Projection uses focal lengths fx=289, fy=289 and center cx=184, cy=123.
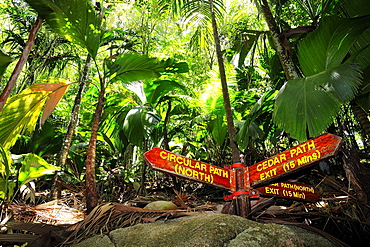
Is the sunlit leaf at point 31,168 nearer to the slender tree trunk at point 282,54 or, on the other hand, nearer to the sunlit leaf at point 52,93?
the sunlit leaf at point 52,93

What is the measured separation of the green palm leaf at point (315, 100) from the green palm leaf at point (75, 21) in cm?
218

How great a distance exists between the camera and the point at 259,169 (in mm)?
2256

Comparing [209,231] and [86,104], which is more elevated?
[86,104]

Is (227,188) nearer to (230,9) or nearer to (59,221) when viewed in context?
(59,221)

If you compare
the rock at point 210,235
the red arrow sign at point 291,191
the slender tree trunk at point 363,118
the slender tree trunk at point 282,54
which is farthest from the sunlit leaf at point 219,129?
the rock at point 210,235

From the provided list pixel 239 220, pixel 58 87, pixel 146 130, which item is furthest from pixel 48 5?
pixel 239 220

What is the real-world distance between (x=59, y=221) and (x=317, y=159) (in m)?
2.61

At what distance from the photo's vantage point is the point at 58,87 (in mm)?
3082

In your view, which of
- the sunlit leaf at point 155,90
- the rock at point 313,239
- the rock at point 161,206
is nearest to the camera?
the rock at point 313,239

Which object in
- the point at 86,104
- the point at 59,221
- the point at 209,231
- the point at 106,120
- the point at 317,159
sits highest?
the point at 86,104

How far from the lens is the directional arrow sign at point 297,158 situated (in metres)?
1.98

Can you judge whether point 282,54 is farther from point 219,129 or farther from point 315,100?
point 219,129

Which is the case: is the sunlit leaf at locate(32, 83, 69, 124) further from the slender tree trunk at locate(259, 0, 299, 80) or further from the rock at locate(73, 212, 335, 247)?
the slender tree trunk at locate(259, 0, 299, 80)

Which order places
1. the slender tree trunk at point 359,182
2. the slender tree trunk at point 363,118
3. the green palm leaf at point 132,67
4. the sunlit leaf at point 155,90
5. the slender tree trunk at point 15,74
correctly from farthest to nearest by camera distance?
1. the sunlit leaf at point 155,90
2. the green palm leaf at point 132,67
3. the slender tree trunk at point 363,118
4. the slender tree trunk at point 359,182
5. the slender tree trunk at point 15,74
